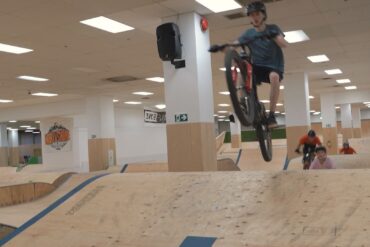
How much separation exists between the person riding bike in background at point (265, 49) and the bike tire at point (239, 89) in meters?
0.21

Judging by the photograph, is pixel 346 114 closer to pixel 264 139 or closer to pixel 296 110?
pixel 296 110

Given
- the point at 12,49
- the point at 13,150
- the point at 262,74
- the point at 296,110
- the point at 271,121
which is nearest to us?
the point at 262,74

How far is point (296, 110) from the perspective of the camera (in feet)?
45.2

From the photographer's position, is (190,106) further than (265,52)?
Yes

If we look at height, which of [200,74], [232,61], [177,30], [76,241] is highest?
[177,30]

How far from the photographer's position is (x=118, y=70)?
481 inches

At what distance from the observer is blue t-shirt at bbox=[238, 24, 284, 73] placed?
3.47 m

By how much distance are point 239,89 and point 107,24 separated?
4920mm

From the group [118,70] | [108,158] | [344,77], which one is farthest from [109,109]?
[344,77]

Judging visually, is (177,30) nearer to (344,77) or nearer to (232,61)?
(232,61)

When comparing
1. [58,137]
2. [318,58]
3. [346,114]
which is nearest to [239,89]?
[318,58]

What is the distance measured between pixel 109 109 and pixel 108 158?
2.11 meters

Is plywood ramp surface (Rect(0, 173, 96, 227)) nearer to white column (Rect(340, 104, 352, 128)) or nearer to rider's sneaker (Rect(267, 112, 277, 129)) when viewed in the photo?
rider's sneaker (Rect(267, 112, 277, 129))

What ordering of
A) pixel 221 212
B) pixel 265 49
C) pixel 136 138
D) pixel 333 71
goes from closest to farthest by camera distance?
pixel 221 212 < pixel 265 49 < pixel 333 71 < pixel 136 138
